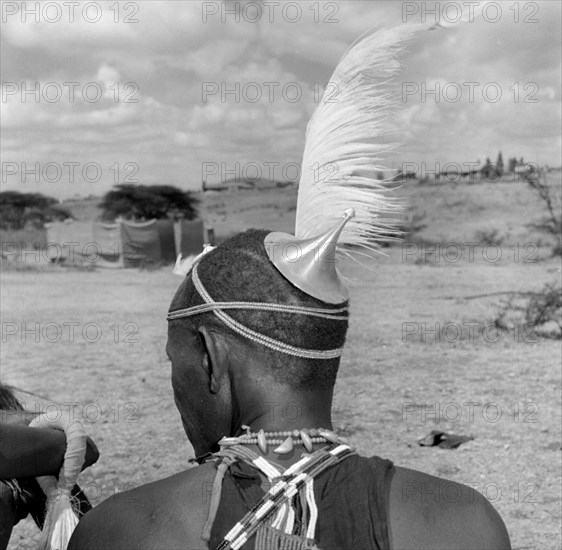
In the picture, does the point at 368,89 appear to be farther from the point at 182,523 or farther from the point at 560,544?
the point at 560,544

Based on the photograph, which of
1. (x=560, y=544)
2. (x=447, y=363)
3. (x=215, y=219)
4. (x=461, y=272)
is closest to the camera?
(x=560, y=544)

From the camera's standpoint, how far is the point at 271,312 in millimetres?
1519

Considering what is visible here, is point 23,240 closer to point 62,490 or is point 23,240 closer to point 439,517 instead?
point 62,490

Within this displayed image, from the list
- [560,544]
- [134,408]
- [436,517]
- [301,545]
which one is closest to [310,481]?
[301,545]

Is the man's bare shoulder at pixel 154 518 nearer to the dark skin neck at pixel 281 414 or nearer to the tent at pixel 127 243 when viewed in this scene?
the dark skin neck at pixel 281 414

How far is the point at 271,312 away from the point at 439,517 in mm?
489

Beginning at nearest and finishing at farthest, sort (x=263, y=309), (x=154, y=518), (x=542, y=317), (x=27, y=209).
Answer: (x=154, y=518) < (x=263, y=309) < (x=542, y=317) < (x=27, y=209)

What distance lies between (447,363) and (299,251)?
714 cm

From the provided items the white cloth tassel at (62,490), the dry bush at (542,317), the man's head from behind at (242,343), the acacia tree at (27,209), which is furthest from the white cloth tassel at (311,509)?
the acacia tree at (27,209)

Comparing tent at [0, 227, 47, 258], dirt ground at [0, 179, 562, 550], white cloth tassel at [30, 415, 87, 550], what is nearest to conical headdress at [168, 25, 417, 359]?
white cloth tassel at [30, 415, 87, 550]

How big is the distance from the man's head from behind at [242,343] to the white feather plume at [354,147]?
327 millimetres

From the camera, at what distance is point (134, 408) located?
21.9ft

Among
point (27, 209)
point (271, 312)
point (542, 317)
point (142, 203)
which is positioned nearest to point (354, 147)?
point (271, 312)

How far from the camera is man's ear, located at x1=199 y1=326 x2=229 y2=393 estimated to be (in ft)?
5.03
